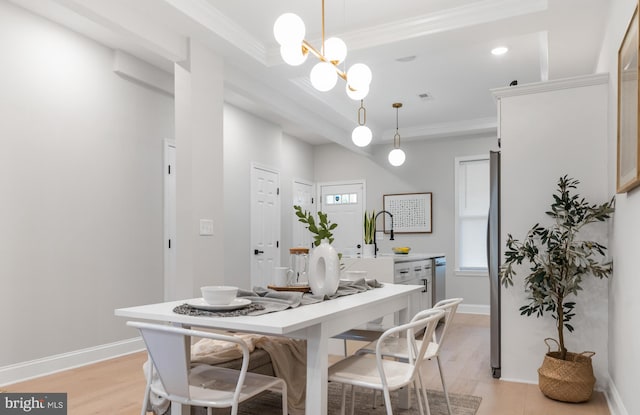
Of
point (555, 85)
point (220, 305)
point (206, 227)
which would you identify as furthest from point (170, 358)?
point (555, 85)

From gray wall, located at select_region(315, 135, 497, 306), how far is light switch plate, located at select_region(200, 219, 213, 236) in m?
4.34

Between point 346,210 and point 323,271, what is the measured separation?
5.59 meters

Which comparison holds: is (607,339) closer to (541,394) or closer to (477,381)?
(541,394)

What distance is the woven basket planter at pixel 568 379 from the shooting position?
9.59ft

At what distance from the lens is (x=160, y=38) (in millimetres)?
3303

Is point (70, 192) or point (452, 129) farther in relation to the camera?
point (452, 129)

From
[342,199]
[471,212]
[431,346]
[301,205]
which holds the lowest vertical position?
[431,346]

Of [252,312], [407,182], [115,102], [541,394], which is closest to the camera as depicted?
[252,312]

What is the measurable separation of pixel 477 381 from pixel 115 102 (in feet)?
12.4

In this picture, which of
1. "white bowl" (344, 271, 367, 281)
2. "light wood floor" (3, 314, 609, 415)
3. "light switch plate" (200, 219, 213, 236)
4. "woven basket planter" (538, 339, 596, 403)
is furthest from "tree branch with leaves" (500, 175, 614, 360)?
"light switch plate" (200, 219, 213, 236)

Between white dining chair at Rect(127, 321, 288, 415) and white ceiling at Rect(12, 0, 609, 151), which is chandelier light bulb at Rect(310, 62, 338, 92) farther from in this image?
white dining chair at Rect(127, 321, 288, 415)

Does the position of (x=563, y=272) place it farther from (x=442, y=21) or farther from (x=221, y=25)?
(x=221, y=25)

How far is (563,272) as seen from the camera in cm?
307

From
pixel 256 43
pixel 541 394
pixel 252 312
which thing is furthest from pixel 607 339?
pixel 256 43
